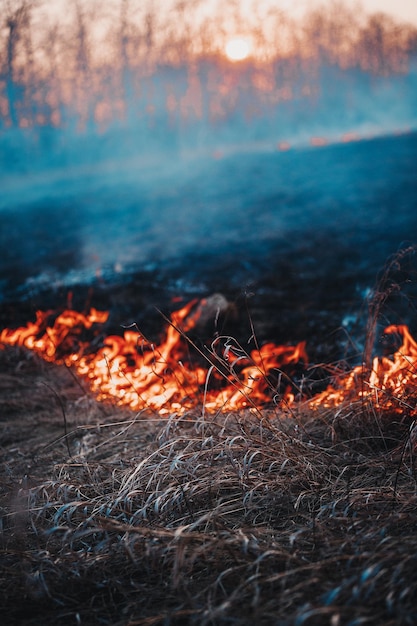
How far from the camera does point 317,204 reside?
9078mm

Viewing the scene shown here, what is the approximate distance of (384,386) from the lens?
10.1ft

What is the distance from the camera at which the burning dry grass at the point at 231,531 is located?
176cm

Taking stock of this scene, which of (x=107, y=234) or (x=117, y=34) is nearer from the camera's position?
(x=107, y=234)

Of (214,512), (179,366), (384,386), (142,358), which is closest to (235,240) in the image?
(179,366)

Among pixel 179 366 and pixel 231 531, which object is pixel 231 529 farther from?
pixel 179 366

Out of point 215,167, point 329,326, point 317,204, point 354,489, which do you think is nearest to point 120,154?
point 215,167

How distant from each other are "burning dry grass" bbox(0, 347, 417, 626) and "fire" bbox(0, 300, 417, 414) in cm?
32

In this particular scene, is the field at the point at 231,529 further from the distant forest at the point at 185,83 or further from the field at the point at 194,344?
the distant forest at the point at 185,83

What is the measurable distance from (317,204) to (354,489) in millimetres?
7292

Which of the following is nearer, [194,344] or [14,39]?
[194,344]

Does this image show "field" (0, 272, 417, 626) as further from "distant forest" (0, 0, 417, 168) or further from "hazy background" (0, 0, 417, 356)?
"distant forest" (0, 0, 417, 168)

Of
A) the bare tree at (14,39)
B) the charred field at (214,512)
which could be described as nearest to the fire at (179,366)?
the charred field at (214,512)

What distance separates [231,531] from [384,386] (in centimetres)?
139

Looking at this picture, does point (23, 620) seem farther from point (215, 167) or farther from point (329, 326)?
point (215, 167)
